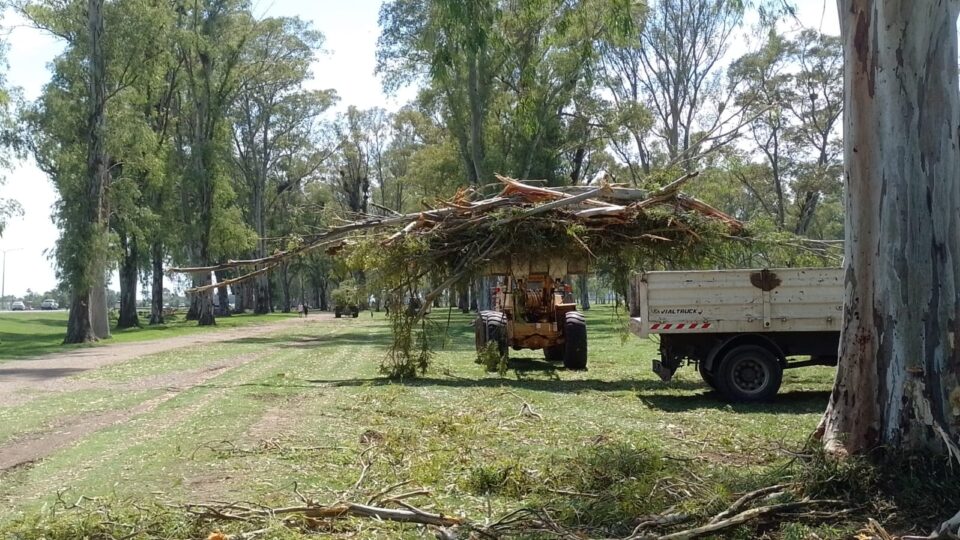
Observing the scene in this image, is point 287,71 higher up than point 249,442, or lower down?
higher up

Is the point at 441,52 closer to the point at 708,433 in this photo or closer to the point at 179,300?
the point at 708,433

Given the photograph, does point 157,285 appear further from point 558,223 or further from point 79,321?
point 558,223

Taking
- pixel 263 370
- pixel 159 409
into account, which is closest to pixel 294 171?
pixel 263 370

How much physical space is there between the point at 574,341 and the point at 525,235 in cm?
338

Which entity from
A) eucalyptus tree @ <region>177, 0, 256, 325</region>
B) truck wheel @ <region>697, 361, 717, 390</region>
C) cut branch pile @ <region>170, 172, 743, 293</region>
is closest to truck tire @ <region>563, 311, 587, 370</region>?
cut branch pile @ <region>170, 172, 743, 293</region>

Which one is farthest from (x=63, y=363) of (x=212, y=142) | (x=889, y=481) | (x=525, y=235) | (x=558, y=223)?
(x=212, y=142)

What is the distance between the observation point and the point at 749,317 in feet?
41.7

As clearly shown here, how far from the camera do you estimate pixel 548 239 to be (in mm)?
15398

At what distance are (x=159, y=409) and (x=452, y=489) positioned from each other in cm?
663

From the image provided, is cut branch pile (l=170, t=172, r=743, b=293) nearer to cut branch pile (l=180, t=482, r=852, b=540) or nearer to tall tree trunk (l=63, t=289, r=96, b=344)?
cut branch pile (l=180, t=482, r=852, b=540)

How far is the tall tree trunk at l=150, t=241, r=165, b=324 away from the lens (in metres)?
48.8

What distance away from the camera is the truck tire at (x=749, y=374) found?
1271cm

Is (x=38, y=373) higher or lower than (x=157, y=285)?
lower

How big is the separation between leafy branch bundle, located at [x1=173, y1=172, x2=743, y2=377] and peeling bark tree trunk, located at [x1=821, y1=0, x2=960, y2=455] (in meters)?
7.76
